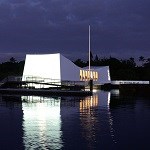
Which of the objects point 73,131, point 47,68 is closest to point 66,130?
point 73,131

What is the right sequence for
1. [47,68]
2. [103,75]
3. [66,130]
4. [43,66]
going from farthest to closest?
[103,75], [43,66], [47,68], [66,130]

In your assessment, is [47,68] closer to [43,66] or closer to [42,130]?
[43,66]

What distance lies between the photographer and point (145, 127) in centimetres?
1877

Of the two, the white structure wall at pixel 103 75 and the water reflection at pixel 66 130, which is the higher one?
the white structure wall at pixel 103 75

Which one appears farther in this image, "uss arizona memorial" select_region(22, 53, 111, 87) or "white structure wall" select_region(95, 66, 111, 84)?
"white structure wall" select_region(95, 66, 111, 84)

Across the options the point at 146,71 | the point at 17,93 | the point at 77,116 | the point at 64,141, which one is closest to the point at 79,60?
the point at 146,71

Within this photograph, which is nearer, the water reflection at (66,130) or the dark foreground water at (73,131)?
the dark foreground water at (73,131)

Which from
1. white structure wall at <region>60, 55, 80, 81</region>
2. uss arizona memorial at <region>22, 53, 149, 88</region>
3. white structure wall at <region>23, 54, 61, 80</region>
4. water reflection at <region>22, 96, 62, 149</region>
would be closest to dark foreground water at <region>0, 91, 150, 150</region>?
water reflection at <region>22, 96, 62, 149</region>

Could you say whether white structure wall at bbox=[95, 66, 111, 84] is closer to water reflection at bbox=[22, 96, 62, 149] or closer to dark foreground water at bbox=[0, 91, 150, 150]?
dark foreground water at bbox=[0, 91, 150, 150]

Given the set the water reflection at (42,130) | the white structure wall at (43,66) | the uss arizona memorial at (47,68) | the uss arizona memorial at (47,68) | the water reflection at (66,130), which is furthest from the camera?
the white structure wall at (43,66)

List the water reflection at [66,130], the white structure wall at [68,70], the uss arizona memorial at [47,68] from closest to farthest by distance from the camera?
the water reflection at [66,130], the uss arizona memorial at [47,68], the white structure wall at [68,70]

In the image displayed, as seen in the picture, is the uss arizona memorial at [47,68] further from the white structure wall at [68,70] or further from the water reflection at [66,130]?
the water reflection at [66,130]

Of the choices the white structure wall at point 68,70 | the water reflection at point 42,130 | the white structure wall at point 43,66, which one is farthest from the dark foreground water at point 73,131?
the white structure wall at point 68,70

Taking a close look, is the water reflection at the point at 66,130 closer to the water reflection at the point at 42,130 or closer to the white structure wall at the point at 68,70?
the water reflection at the point at 42,130
